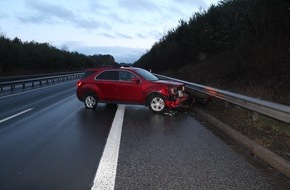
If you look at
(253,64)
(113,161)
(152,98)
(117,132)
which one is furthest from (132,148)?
(253,64)

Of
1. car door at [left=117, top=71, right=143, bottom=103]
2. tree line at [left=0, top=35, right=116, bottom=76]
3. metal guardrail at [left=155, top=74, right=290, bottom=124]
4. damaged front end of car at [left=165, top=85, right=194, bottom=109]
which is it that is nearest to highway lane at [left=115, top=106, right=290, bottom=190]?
metal guardrail at [left=155, top=74, right=290, bottom=124]

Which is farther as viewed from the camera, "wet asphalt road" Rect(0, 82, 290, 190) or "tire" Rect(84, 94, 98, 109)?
"tire" Rect(84, 94, 98, 109)

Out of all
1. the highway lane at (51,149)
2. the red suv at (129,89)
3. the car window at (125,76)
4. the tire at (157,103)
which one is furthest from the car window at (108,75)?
the highway lane at (51,149)

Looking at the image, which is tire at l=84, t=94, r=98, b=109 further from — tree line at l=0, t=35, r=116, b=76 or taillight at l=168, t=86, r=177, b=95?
tree line at l=0, t=35, r=116, b=76

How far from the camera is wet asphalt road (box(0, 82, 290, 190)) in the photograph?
6.10 metres

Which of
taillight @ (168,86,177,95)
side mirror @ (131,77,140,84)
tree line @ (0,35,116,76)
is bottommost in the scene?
tree line @ (0,35,116,76)

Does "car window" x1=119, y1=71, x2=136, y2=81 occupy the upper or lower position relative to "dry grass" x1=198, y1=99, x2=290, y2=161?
upper

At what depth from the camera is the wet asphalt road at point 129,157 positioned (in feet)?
20.0

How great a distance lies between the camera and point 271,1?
19.0m

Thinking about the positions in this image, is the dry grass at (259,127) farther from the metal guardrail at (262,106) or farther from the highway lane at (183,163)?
the highway lane at (183,163)

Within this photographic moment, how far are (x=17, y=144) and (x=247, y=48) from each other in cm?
1285

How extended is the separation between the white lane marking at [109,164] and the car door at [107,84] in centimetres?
466

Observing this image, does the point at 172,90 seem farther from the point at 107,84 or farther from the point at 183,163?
the point at 183,163

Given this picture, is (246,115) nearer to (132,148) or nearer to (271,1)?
(132,148)
